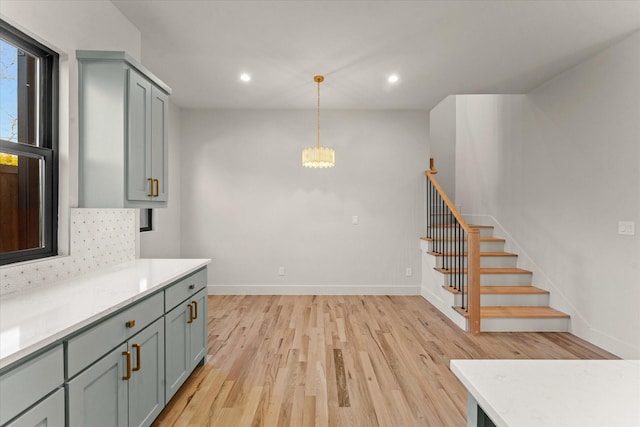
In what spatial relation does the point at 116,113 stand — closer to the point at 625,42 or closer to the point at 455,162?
the point at 625,42

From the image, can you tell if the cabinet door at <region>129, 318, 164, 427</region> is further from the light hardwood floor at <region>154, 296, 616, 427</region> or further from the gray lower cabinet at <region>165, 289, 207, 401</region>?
the light hardwood floor at <region>154, 296, 616, 427</region>

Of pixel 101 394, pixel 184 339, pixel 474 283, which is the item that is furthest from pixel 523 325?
pixel 101 394

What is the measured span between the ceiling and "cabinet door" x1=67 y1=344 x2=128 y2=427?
2.45 m

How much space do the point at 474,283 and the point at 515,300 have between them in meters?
0.83

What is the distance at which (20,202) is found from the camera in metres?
2.02

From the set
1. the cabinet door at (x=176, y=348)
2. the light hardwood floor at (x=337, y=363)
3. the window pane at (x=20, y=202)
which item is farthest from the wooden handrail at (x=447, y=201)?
the window pane at (x=20, y=202)

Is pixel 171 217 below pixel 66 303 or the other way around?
the other way around

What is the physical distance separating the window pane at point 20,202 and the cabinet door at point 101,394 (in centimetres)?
94

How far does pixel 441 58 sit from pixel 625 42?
5.15 ft

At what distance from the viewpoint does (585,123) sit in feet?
11.9

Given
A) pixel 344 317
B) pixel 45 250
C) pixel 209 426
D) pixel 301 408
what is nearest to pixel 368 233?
pixel 344 317

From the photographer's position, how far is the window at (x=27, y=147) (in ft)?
6.32

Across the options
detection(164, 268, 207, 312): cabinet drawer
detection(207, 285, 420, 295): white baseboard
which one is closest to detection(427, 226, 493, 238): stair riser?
detection(207, 285, 420, 295): white baseboard

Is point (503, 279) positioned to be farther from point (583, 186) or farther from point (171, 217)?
point (171, 217)
